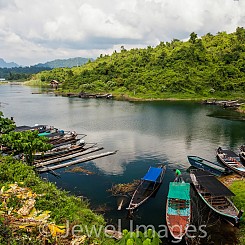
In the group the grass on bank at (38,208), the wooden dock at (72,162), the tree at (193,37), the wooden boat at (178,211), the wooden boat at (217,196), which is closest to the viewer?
the grass on bank at (38,208)

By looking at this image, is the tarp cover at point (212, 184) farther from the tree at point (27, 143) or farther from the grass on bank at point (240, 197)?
the tree at point (27, 143)

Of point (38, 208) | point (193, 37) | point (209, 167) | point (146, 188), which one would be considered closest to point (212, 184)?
point (146, 188)

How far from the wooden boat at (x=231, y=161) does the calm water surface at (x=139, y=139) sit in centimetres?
172

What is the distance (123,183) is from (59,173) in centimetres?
806

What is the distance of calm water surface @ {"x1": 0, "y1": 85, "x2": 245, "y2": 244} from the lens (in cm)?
2516

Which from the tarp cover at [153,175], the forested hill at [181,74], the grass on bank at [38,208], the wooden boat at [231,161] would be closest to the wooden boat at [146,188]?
the tarp cover at [153,175]

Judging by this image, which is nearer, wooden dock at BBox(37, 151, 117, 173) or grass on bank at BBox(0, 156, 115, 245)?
grass on bank at BBox(0, 156, 115, 245)

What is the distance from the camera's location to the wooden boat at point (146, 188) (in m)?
23.3

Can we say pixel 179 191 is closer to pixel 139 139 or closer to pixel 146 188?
pixel 146 188

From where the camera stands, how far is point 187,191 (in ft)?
78.2

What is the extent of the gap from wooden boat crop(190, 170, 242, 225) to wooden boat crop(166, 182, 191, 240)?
4.92 feet

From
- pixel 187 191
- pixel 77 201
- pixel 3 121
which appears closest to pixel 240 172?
pixel 187 191

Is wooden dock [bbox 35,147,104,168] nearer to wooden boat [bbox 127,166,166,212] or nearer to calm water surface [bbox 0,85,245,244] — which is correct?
calm water surface [bbox 0,85,245,244]

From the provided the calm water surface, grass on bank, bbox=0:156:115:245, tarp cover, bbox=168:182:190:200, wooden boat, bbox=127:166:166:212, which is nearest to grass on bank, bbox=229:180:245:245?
the calm water surface
